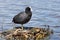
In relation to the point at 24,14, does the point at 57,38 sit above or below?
Result: below

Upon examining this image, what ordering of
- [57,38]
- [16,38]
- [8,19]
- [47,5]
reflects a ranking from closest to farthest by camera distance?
[16,38] → [57,38] → [8,19] → [47,5]

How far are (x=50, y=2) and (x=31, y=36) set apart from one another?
7306 millimetres

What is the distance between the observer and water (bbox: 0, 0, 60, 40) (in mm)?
11119

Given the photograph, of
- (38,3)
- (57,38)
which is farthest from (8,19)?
(38,3)

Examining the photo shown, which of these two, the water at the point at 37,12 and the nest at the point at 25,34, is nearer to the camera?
the nest at the point at 25,34

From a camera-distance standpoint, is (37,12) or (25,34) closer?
(25,34)

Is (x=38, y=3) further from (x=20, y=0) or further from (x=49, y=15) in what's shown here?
(x=49, y=15)

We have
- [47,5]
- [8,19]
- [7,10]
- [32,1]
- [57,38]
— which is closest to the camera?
[57,38]

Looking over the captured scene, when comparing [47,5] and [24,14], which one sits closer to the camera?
[24,14]

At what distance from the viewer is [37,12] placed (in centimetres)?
1348

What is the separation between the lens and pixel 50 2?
15758 millimetres

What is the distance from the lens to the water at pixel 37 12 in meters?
11.1

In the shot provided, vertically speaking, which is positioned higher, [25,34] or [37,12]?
[37,12]

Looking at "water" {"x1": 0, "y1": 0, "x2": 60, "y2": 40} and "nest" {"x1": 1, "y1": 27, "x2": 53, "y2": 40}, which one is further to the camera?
"water" {"x1": 0, "y1": 0, "x2": 60, "y2": 40}
